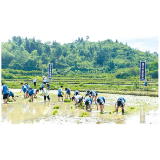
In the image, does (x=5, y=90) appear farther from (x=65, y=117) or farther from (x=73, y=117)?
(x=73, y=117)

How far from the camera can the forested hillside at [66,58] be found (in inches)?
2530

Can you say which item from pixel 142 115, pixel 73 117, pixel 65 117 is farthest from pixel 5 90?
pixel 142 115

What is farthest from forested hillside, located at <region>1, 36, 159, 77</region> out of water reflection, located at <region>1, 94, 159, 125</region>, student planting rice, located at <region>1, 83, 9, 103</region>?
water reflection, located at <region>1, 94, 159, 125</region>

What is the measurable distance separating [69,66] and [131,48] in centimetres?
4056

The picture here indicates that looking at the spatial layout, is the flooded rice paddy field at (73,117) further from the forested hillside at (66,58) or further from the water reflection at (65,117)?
the forested hillside at (66,58)

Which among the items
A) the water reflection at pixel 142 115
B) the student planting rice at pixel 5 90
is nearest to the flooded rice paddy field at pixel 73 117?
the water reflection at pixel 142 115

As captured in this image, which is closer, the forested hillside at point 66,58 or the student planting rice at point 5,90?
the student planting rice at point 5,90

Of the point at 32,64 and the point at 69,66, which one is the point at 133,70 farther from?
the point at 32,64

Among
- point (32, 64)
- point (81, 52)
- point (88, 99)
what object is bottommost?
point (88, 99)

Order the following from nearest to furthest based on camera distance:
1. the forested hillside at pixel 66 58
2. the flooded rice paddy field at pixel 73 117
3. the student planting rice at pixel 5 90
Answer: the flooded rice paddy field at pixel 73 117, the student planting rice at pixel 5 90, the forested hillside at pixel 66 58

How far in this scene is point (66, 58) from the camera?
71.1 metres

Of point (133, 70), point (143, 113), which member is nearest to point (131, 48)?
point (133, 70)

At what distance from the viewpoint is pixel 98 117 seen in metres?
10.8

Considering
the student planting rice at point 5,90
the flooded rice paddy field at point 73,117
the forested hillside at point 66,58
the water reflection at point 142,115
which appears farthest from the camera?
the forested hillside at point 66,58
